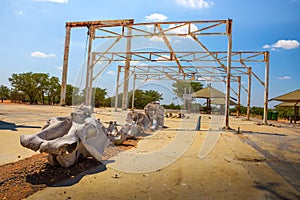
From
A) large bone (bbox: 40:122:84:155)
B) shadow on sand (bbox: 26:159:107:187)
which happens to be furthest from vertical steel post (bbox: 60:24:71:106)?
large bone (bbox: 40:122:84:155)

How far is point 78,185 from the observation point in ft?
9.31

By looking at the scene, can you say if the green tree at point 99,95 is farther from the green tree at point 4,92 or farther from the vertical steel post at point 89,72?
the green tree at point 4,92

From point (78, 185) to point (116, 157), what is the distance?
1587 mm

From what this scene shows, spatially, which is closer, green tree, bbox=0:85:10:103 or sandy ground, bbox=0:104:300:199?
sandy ground, bbox=0:104:300:199

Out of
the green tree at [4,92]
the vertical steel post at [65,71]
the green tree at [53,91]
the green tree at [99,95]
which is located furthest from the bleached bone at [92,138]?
the green tree at [4,92]

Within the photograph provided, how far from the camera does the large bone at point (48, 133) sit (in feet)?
9.80

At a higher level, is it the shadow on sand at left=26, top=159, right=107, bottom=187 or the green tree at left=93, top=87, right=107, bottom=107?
the green tree at left=93, top=87, right=107, bottom=107

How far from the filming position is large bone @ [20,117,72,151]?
2.99 meters

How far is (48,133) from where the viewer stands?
11.0ft

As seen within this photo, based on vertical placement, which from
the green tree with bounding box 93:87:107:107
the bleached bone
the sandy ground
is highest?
the green tree with bounding box 93:87:107:107

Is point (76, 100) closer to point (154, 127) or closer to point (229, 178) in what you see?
point (154, 127)

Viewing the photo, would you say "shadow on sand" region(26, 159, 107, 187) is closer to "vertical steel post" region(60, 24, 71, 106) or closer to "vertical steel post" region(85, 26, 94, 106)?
"vertical steel post" region(85, 26, 94, 106)

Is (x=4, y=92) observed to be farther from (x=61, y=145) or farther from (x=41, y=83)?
(x=61, y=145)

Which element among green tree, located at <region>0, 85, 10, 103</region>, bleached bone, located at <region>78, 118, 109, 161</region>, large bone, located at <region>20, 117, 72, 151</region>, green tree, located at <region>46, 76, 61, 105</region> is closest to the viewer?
large bone, located at <region>20, 117, 72, 151</region>
